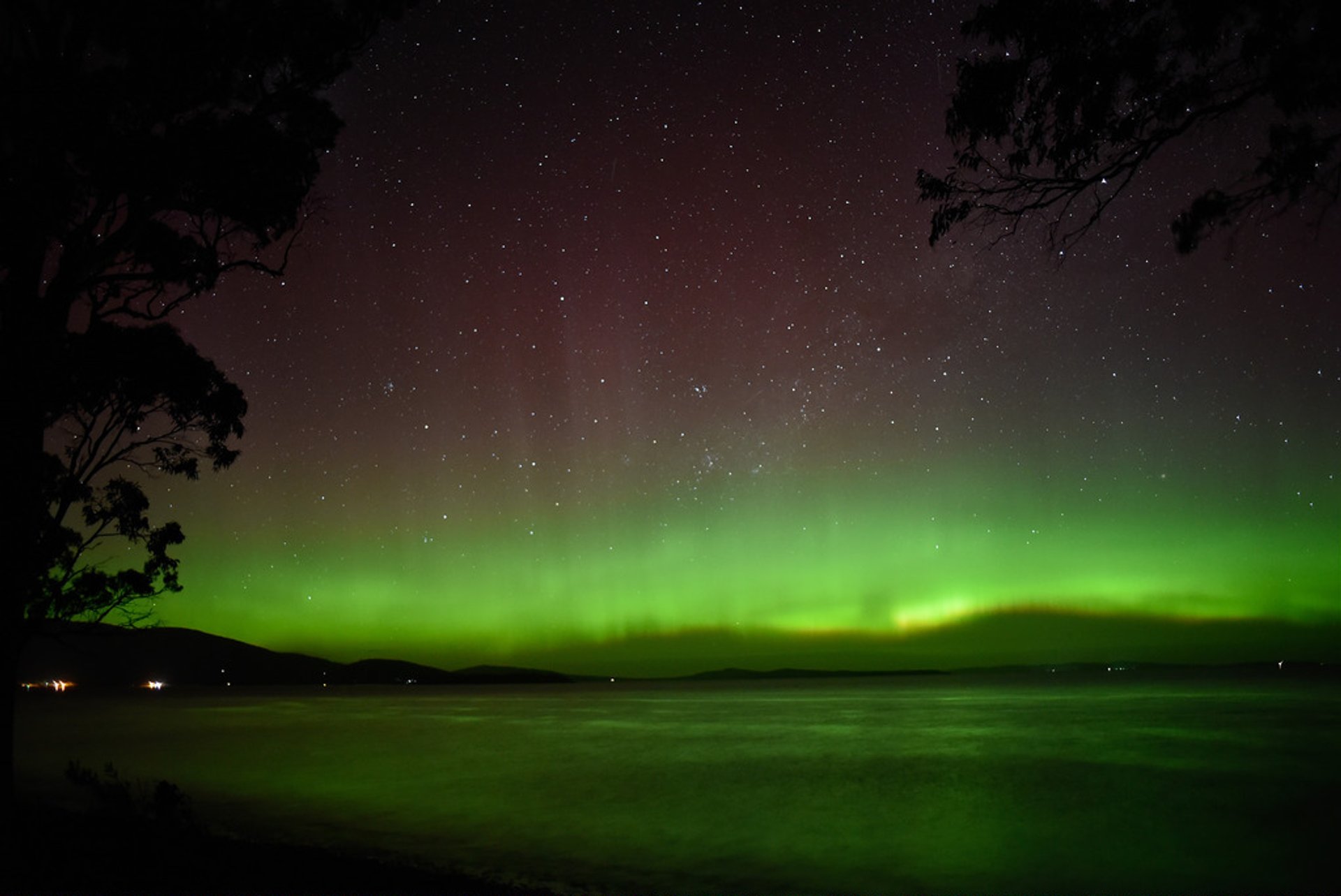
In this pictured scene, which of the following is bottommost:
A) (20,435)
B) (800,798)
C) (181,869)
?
(800,798)

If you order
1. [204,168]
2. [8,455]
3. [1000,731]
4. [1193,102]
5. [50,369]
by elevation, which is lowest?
[1000,731]

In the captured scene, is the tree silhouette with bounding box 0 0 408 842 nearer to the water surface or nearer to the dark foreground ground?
the dark foreground ground

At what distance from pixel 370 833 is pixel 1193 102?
606 inches

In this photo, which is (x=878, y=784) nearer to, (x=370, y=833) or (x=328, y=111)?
(x=370, y=833)

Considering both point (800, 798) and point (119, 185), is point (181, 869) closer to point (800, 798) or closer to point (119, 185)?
point (119, 185)

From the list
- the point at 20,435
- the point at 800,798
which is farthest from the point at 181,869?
the point at 800,798

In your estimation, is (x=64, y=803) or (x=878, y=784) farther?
(x=878, y=784)

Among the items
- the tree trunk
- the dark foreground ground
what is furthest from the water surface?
the tree trunk

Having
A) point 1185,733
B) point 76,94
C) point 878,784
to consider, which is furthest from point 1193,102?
point 1185,733

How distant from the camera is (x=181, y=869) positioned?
→ 7.01 m

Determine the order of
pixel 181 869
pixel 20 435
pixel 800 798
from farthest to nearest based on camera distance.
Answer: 1. pixel 800 798
2. pixel 20 435
3. pixel 181 869

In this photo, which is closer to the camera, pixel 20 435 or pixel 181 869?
pixel 181 869

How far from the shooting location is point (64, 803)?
16.9 metres

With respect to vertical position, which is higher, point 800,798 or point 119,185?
point 119,185
